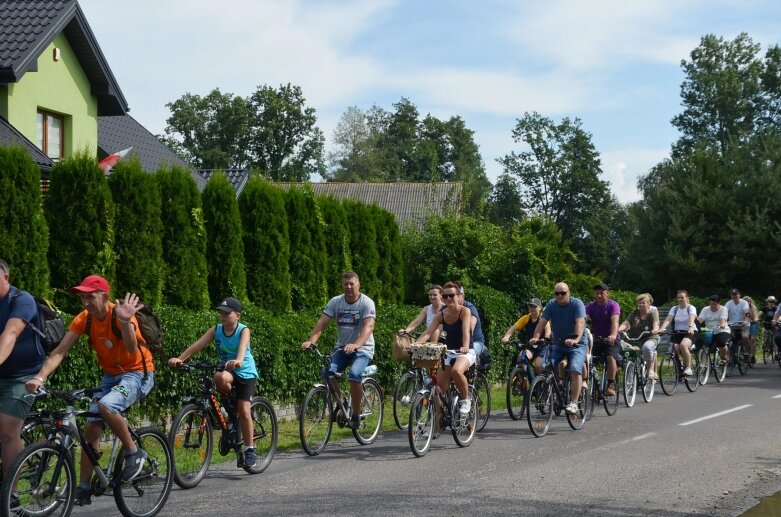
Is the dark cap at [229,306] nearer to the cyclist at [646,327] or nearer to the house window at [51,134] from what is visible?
the cyclist at [646,327]

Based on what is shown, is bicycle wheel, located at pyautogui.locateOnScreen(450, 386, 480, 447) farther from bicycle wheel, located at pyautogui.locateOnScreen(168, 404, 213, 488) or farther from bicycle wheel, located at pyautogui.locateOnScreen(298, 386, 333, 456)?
bicycle wheel, located at pyautogui.locateOnScreen(168, 404, 213, 488)

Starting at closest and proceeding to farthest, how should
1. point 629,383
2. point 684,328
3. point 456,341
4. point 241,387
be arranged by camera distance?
point 241,387, point 456,341, point 629,383, point 684,328

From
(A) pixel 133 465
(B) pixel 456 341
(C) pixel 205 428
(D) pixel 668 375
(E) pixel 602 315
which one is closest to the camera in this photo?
(A) pixel 133 465

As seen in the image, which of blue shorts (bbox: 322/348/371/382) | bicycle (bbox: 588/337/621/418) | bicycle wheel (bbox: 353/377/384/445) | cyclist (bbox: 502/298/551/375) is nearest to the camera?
blue shorts (bbox: 322/348/371/382)

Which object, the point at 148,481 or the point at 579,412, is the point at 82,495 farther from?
the point at 579,412

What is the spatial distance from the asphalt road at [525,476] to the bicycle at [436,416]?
0.57 ft

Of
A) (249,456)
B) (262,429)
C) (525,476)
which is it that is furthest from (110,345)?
(525,476)

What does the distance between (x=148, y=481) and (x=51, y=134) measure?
1702 centimetres

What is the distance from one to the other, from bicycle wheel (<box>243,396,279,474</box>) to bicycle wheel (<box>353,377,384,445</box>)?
5.54 ft

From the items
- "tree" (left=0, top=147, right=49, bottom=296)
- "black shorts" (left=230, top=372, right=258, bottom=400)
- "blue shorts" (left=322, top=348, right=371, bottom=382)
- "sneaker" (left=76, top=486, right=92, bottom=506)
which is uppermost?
"tree" (left=0, top=147, right=49, bottom=296)

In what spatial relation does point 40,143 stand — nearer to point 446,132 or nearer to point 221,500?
point 221,500

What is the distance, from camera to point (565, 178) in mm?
79625

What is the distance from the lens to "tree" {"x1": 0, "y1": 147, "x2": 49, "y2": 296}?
12.8 meters

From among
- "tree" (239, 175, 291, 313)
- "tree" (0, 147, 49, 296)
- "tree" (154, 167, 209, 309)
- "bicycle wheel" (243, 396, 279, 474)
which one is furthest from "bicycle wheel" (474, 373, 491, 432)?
"tree" (0, 147, 49, 296)
